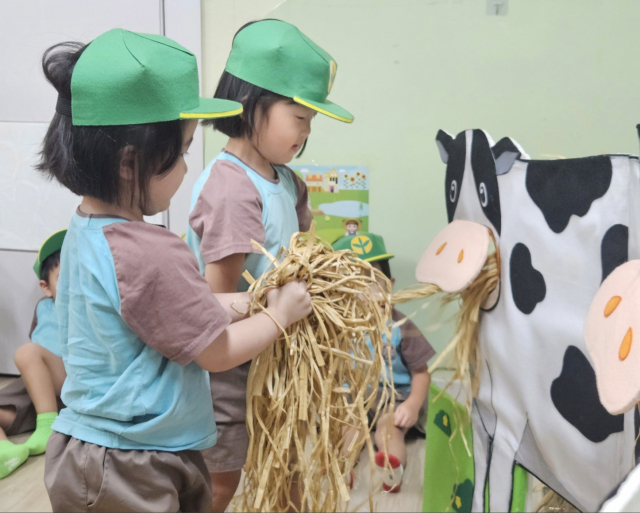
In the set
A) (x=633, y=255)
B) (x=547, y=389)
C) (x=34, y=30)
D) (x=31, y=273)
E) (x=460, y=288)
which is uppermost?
(x=34, y=30)

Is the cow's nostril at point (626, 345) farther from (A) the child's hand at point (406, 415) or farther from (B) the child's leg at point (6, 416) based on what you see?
(B) the child's leg at point (6, 416)

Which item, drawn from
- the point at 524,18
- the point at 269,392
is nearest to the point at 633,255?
the point at 269,392

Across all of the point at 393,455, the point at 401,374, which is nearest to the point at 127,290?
the point at 393,455

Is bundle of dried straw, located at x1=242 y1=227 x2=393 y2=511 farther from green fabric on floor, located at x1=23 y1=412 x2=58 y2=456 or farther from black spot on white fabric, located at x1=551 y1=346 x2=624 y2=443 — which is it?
green fabric on floor, located at x1=23 y1=412 x2=58 y2=456

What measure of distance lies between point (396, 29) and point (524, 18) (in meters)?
0.27

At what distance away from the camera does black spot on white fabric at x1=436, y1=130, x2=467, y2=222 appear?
3.43 feet

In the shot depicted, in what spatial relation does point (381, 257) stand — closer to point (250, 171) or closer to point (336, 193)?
point (336, 193)

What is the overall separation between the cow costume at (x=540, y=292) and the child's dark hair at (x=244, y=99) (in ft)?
1.11

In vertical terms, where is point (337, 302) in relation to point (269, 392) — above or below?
above

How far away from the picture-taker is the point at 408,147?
4.72 feet

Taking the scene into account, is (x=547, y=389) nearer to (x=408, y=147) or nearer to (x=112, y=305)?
(x=112, y=305)

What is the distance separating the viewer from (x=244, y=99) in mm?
1021

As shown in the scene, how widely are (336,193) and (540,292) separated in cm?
72

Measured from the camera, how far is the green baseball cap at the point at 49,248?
164 cm
